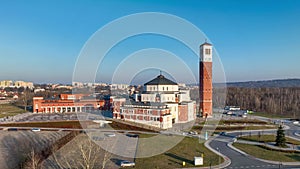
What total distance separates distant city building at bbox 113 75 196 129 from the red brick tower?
6.56 ft

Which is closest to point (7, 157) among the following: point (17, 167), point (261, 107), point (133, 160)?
point (17, 167)

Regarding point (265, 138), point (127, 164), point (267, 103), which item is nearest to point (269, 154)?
point (265, 138)

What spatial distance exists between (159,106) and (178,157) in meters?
11.7

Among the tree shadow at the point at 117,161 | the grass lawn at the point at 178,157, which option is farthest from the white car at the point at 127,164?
the tree shadow at the point at 117,161

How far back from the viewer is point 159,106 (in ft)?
90.8

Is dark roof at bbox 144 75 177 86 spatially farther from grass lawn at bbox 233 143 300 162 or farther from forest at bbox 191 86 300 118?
grass lawn at bbox 233 143 300 162

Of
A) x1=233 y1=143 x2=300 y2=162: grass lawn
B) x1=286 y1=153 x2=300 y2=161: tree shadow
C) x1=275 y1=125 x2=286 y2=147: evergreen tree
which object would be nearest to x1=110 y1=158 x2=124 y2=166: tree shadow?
x1=233 y1=143 x2=300 y2=162: grass lawn

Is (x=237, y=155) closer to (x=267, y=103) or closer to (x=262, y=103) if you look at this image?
(x=267, y=103)

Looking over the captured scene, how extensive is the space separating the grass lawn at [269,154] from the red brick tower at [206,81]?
16.1 m

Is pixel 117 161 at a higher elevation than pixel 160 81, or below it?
below

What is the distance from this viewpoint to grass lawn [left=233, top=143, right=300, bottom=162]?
634 inches

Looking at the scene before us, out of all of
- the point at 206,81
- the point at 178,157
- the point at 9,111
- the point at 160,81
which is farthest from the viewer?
the point at 9,111

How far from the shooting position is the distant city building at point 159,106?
27.7m

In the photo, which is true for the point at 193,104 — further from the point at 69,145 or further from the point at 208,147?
the point at 69,145
